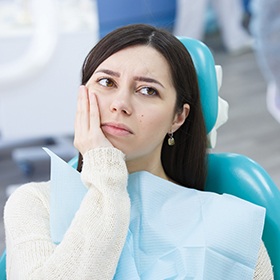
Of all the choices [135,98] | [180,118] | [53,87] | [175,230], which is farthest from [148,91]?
[53,87]

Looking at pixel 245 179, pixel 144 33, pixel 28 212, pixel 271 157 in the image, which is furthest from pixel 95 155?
pixel 271 157

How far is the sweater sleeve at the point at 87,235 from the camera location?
1023mm

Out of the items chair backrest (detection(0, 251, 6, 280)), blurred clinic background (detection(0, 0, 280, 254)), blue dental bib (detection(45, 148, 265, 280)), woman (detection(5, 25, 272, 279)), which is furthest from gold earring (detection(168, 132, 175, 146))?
blurred clinic background (detection(0, 0, 280, 254))

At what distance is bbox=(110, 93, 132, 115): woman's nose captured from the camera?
1110 mm

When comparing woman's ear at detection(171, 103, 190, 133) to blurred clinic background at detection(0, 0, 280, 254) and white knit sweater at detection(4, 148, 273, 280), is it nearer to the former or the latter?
white knit sweater at detection(4, 148, 273, 280)

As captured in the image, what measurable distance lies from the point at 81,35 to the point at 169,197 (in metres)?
1.45

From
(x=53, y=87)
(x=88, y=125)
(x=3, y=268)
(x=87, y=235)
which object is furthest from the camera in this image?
(x=53, y=87)

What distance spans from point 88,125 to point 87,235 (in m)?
0.21

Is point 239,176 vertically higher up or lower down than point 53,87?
higher up

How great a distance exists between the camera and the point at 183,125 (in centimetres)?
132

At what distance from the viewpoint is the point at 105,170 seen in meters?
1.08

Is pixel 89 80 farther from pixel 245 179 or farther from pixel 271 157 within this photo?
pixel 271 157

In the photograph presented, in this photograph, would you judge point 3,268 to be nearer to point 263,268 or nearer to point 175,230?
point 175,230

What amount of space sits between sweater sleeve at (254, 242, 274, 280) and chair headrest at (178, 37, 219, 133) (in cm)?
32
